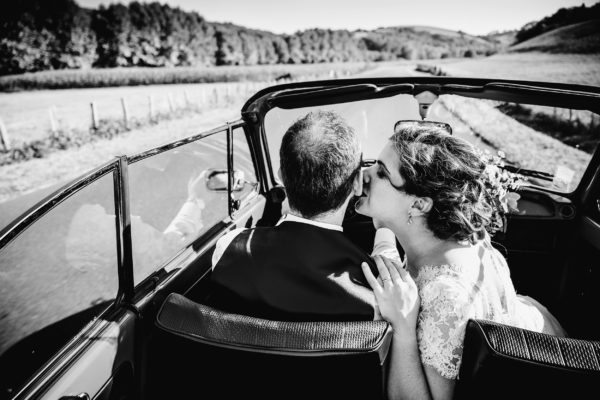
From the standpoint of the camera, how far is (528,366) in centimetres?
96

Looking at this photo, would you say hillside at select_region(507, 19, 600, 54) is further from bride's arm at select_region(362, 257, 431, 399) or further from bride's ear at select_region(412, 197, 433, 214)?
bride's arm at select_region(362, 257, 431, 399)

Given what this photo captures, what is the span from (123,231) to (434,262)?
1388mm

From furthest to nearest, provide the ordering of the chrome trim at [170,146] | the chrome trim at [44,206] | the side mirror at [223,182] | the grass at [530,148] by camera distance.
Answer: the grass at [530,148]
the side mirror at [223,182]
the chrome trim at [170,146]
the chrome trim at [44,206]

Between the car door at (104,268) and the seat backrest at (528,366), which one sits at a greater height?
the seat backrest at (528,366)

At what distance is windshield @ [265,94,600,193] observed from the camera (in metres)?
2.95

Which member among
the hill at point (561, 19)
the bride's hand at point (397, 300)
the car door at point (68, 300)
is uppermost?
the hill at point (561, 19)

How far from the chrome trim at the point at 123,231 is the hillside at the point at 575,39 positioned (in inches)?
2506

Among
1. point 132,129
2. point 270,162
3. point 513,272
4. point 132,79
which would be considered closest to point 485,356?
point 513,272

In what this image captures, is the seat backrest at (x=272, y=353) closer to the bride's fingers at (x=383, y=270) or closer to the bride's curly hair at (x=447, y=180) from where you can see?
the bride's fingers at (x=383, y=270)

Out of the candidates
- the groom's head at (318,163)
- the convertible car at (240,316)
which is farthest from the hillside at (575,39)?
the groom's head at (318,163)

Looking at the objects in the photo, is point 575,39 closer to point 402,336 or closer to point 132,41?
point 132,41

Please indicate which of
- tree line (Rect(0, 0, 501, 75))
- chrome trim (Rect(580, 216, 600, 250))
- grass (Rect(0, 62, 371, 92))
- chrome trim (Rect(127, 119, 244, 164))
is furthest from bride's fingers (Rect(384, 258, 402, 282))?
tree line (Rect(0, 0, 501, 75))

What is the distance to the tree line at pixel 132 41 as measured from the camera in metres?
39.1

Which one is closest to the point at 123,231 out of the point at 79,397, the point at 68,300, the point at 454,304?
the point at 79,397
